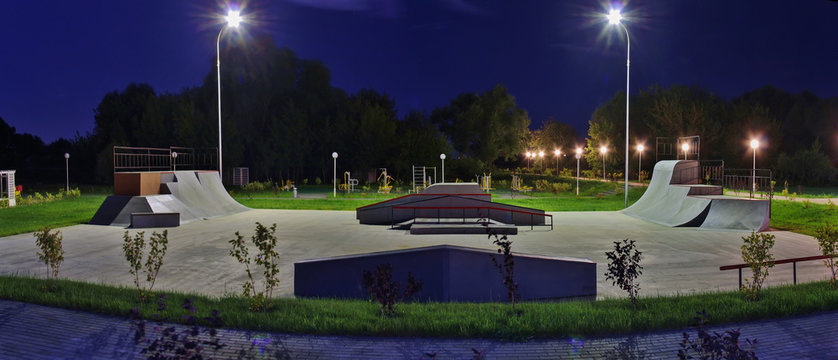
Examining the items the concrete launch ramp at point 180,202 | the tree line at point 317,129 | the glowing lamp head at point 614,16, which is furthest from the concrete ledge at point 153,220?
the tree line at point 317,129

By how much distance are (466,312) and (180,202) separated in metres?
17.2

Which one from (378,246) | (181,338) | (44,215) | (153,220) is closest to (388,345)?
(181,338)

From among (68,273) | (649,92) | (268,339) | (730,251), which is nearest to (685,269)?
(730,251)

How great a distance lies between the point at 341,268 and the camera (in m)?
8.16

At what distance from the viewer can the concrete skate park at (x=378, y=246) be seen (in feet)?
31.1

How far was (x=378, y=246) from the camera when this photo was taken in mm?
13695

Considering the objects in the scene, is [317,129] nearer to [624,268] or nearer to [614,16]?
[614,16]

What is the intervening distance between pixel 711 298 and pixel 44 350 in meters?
8.17

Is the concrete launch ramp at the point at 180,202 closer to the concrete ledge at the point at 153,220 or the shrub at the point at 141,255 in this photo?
the concrete ledge at the point at 153,220

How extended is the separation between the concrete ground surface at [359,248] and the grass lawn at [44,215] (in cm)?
123

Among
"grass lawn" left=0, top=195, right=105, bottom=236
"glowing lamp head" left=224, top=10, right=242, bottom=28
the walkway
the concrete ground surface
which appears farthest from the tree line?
the walkway

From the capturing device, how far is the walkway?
16.4 feet

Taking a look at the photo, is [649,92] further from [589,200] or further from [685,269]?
[685,269]

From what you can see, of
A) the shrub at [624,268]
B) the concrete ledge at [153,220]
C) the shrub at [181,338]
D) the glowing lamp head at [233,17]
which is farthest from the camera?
the glowing lamp head at [233,17]
